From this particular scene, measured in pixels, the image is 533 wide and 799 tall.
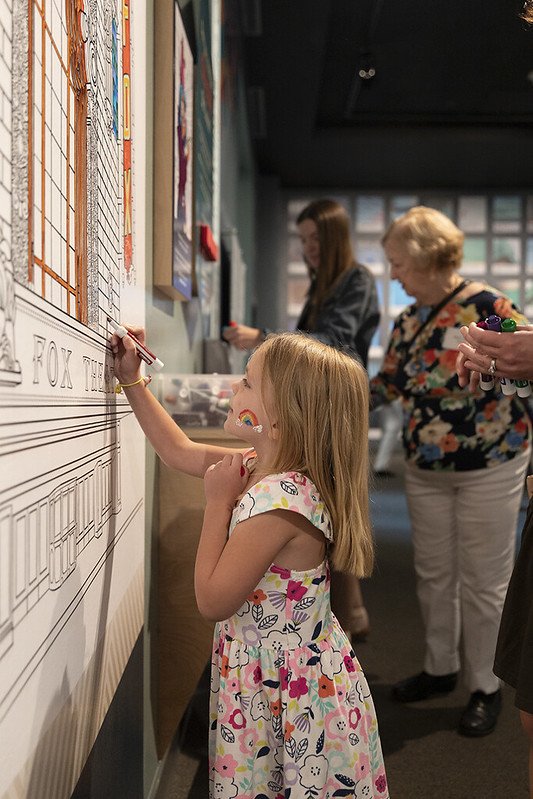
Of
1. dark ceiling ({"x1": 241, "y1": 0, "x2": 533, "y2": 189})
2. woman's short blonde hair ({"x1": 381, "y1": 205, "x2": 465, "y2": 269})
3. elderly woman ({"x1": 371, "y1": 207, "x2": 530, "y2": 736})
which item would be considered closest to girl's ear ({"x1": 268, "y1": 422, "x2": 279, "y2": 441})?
elderly woman ({"x1": 371, "y1": 207, "x2": 530, "y2": 736})

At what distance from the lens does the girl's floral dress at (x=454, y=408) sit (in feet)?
7.86

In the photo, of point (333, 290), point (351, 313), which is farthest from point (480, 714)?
point (333, 290)

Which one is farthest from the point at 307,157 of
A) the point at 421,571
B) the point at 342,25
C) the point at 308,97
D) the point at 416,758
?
the point at 416,758

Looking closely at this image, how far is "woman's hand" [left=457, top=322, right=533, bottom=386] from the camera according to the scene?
4.75 ft

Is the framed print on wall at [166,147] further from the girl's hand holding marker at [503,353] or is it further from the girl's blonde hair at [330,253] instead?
the girl's blonde hair at [330,253]

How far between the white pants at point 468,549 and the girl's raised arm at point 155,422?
1.07 m

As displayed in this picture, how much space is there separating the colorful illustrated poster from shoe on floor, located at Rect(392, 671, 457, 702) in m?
1.51

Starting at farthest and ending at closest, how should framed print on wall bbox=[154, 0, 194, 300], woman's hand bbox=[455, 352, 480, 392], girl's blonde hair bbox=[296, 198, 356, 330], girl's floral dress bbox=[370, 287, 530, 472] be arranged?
girl's blonde hair bbox=[296, 198, 356, 330], girl's floral dress bbox=[370, 287, 530, 472], framed print on wall bbox=[154, 0, 194, 300], woman's hand bbox=[455, 352, 480, 392]

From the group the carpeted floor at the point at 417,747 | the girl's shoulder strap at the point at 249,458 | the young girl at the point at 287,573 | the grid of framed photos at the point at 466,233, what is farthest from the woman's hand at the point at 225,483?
the grid of framed photos at the point at 466,233

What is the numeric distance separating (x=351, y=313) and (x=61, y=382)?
1916mm

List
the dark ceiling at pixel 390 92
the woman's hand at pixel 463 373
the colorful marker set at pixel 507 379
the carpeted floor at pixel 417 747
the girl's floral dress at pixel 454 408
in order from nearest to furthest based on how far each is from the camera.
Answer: the colorful marker set at pixel 507 379
the woman's hand at pixel 463 373
the carpeted floor at pixel 417 747
the girl's floral dress at pixel 454 408
the dark ceiling at pixel 390 92

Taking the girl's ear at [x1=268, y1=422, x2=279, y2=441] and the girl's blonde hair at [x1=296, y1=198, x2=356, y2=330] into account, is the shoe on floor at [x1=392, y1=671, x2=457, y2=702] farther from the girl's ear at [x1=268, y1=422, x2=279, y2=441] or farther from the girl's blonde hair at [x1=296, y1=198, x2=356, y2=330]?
the girl's ear at [x1=268, y1=422, x2=279, y2=441]

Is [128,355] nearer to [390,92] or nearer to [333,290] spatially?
[333,290]

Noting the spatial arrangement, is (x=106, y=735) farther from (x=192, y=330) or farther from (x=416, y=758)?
(x=192, y=330)
